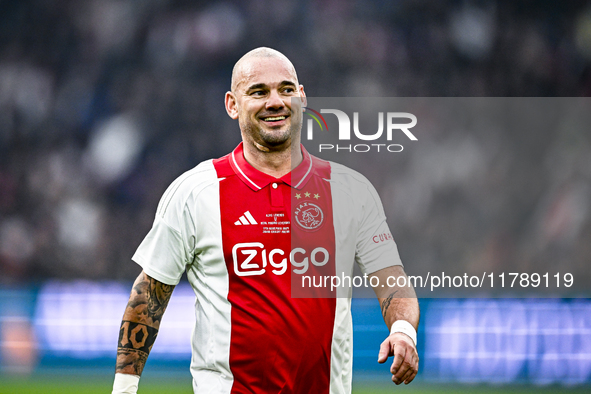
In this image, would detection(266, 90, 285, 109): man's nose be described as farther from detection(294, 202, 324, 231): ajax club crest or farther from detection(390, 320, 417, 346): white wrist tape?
detection(390, 320, 417, 346): white wrist tape

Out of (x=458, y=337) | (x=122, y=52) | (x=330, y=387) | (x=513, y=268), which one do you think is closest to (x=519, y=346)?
(x=458, y=337)

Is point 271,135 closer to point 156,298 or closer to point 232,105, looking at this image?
point 232,105

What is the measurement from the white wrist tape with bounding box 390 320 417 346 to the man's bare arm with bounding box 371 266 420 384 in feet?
0.10

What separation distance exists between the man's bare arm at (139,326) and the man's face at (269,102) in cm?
75

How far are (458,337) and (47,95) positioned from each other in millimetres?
5956

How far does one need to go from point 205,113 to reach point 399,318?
19.1ft

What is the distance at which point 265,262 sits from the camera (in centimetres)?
231

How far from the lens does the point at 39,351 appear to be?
5.62 m

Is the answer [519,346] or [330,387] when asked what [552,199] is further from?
[330,387]

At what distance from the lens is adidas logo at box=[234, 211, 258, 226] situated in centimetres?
237

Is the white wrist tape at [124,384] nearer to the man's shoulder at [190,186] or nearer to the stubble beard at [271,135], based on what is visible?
the man's shoulder at [190,186]

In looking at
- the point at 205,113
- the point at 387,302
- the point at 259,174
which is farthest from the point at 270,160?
the point at 205,113

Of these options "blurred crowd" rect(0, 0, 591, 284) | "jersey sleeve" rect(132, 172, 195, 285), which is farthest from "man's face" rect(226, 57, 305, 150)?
"blurred crowd" rect(0, 0, 591, 284)

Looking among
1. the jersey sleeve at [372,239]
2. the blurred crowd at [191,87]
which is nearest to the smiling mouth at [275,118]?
the jersey sleeve at [372,239]
